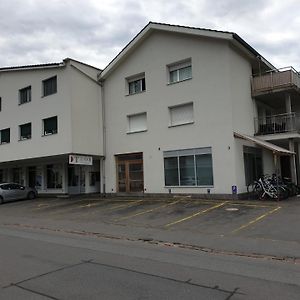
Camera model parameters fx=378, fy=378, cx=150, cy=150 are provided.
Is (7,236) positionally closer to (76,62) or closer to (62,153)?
(62,153)

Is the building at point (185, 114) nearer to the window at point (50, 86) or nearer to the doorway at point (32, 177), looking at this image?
the window at point (50, 86)

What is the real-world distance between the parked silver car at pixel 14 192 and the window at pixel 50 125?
4.59m

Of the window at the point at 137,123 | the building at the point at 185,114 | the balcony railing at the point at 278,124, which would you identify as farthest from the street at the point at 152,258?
the window at the point at 137,123

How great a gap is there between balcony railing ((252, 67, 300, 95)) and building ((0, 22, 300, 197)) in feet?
0.19

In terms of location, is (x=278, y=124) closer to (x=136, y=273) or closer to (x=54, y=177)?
(x=54, y=177)

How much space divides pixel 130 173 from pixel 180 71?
7046mm

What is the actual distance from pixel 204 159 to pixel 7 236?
11.8 m

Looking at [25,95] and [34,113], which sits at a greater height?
[25,95]

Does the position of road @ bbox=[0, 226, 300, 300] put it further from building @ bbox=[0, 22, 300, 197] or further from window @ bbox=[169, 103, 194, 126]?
window @ bbox=[169, 103, 194, 126]

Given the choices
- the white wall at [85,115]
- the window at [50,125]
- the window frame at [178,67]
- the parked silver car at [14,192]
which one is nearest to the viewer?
the window frame at [178,67]

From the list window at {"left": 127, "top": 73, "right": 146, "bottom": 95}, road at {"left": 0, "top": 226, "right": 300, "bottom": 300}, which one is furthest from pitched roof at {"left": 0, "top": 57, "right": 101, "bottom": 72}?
road at {"left": 0, "top": 226, "right": 300, "bottom": 300}

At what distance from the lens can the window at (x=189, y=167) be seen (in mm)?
20375

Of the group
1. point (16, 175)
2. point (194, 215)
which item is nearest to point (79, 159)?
point (194, 215)

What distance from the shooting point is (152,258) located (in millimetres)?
7914
